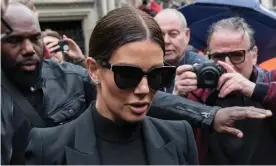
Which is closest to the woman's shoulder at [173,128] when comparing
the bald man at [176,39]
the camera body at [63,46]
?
the bald man at [176,39]

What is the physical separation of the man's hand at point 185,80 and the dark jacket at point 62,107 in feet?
0.27

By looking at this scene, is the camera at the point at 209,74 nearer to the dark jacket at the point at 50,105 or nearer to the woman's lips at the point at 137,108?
the dark jacket at the point at 50,105

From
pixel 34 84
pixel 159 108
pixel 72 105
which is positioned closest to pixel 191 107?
pixel 159 108

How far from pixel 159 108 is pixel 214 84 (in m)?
0.28

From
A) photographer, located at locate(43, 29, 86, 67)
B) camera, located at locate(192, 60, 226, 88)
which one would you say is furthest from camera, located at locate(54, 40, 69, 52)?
camera, located at locate(192, 60, 226, 88)

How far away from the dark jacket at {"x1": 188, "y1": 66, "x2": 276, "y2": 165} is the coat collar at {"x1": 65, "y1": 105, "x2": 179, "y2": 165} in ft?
2.31

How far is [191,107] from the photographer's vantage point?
286cm

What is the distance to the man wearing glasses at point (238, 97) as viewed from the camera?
9.36 feet

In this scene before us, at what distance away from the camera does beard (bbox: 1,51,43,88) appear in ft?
8.33

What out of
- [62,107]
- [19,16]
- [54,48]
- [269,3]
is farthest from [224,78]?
[269,3]

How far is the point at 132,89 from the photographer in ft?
6.91

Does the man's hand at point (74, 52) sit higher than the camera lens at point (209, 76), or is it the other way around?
the camera lens at point (209, 76)

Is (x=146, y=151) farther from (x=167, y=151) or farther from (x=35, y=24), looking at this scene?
(x=35, y=24)

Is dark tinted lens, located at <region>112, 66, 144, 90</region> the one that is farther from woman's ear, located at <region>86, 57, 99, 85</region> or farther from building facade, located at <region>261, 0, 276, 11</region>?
building facade, located at <region>261, 0, 276, 11</region>
